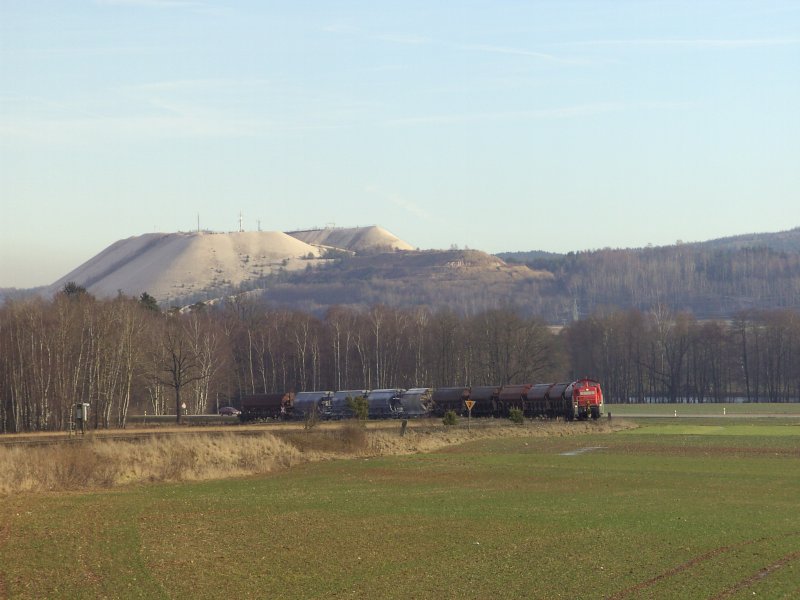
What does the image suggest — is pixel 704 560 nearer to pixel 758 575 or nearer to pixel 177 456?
pixel 758 575

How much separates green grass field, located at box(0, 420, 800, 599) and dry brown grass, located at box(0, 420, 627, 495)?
7.10ft

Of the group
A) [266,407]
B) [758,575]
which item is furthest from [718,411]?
[758,575]

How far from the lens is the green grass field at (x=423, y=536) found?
22938 millimetres

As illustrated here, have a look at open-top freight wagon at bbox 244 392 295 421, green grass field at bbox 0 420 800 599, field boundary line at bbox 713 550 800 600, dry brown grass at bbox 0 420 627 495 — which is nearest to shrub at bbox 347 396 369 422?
open-top freight wagon at bbox 244 392 295 421

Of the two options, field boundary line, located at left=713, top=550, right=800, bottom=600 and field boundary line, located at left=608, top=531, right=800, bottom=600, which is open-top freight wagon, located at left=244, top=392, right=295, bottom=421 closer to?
field boundary line, located at left=608, top=531, right=800, bottom=600

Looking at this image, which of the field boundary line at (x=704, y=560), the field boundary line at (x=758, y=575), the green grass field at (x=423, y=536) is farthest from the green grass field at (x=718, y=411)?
the field boundary line at (x=758, y=575)

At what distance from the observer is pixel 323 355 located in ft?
518

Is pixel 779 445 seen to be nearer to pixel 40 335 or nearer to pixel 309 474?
pixel 309 474

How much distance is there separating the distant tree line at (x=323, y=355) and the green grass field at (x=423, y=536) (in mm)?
58571

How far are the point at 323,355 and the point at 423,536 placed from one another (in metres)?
129

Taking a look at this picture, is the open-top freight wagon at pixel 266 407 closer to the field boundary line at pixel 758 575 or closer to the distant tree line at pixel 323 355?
the distant tree line at pixel 323 355

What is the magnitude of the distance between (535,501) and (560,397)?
5913 cm

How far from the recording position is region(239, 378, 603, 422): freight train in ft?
327

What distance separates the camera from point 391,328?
16250 cm
